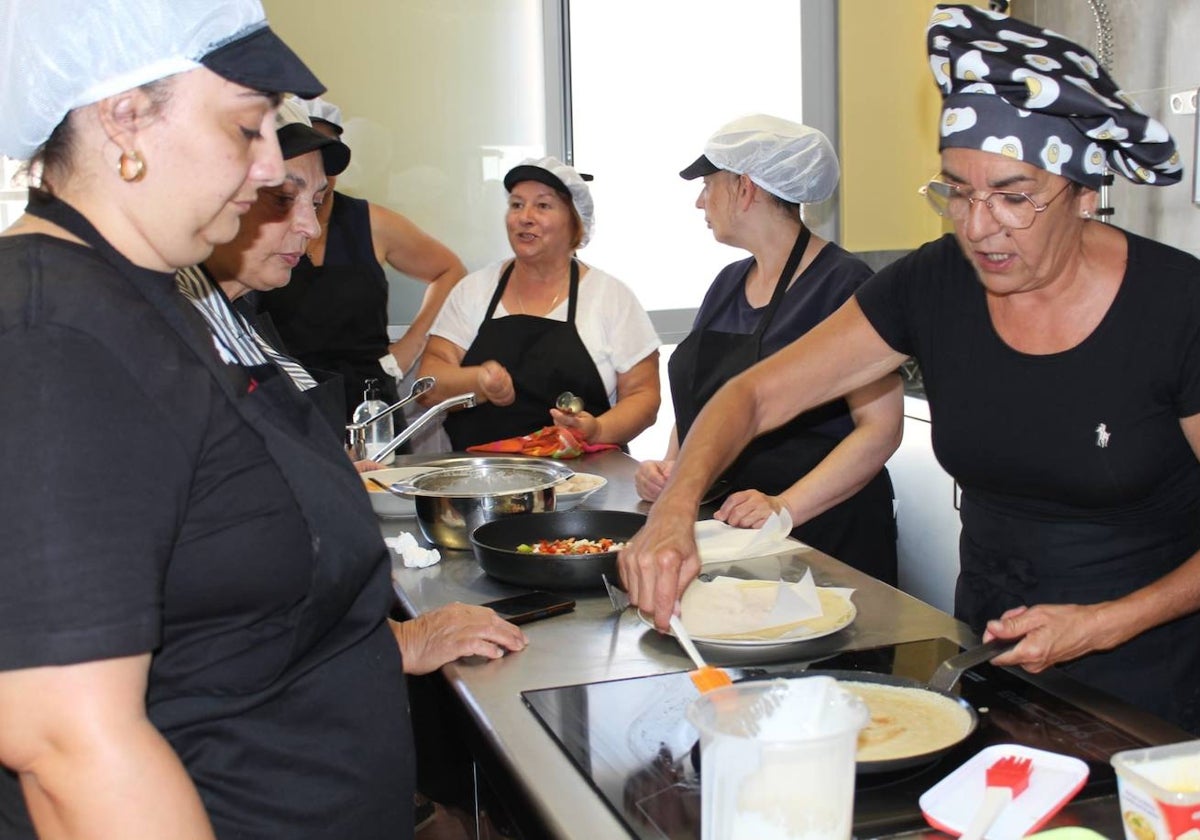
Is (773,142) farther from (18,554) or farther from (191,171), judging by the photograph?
(18,554)

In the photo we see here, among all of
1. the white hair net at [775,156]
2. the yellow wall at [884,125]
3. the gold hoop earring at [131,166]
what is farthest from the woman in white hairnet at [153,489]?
the yellow wall at [884,125]

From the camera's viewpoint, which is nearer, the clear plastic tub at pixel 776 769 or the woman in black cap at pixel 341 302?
the clear plastic tub at pixel 776 769

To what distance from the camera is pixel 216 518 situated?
3.59 feet

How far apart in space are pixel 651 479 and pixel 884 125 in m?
2.93

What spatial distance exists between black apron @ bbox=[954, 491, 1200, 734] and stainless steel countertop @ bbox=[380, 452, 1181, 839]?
186 mm

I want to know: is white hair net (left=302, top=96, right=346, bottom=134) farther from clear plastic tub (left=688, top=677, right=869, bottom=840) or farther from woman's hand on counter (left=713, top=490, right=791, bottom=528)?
clear plastic tub (left=688, top=677, right=869, bottom=840)

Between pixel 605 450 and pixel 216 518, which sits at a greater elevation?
pixel 216 518

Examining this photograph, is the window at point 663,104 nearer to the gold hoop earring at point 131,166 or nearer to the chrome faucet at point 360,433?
the chrome faucet at point 360,433

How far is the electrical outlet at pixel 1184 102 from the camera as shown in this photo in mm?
3309

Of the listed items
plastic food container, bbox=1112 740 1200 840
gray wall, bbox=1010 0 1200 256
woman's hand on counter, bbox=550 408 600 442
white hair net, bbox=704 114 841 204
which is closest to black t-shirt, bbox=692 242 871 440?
white hair net, bbox=704 114 841 204

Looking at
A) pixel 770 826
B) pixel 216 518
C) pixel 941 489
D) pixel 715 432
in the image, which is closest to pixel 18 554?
pixel 216 518

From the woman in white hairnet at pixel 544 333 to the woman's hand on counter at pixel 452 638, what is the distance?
1.77 metres

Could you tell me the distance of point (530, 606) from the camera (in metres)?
1.89

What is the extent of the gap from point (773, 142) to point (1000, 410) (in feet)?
4.67
